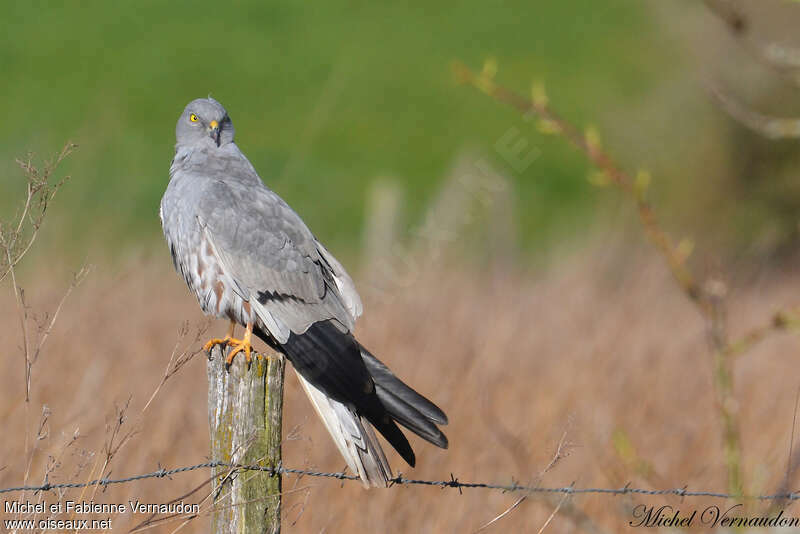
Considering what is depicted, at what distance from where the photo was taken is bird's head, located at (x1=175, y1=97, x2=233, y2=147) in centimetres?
439

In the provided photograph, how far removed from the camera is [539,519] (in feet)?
15.4

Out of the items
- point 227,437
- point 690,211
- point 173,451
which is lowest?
point 690,211

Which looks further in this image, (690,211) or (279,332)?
(690,211)

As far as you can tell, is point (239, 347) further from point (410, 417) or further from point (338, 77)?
point (338, 77)

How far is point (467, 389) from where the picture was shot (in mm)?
5570

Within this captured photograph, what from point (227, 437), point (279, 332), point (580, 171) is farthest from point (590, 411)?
point (580, 171)

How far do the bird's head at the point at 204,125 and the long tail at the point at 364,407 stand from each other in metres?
1.35

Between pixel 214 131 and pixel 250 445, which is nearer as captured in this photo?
pixel 250 445

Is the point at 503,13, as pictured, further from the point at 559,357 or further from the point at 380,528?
the point at 380,528

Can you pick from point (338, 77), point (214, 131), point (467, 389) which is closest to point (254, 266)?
Answer: point (214, 131)

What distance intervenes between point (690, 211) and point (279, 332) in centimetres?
1212

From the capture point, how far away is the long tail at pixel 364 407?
314 centimetres

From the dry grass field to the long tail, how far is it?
1.59ft

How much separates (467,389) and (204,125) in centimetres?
204
